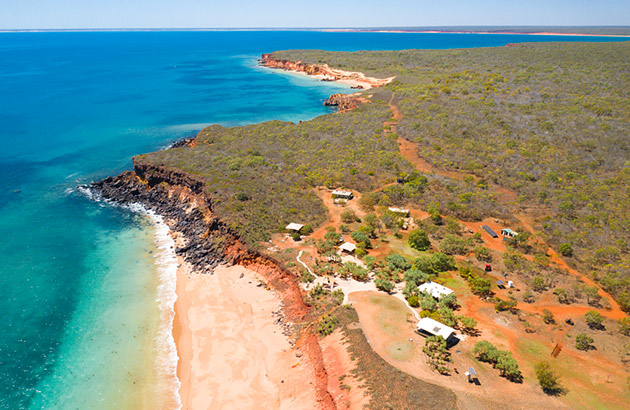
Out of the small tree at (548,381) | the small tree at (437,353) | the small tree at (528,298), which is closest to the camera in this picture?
the small tree at (548,381)

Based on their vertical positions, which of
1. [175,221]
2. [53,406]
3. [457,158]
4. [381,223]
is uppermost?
[457,158]

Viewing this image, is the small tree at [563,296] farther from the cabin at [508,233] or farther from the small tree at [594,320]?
the cabin at [508,233]

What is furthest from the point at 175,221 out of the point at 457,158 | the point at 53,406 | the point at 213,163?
the point at 457,158

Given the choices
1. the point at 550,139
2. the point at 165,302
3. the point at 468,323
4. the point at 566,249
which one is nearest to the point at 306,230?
the point at 165,302

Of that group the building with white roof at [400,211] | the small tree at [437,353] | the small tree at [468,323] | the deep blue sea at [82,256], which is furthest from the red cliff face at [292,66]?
the small tree at [437,353]

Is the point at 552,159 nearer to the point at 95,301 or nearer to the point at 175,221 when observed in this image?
the point at 175,221

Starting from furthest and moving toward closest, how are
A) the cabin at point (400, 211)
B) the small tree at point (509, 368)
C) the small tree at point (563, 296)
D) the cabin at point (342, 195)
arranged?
the cabin at point (342, 195), the cabin at point (400, 211), the small tree at point (563, 296), the small tree at point (509, 368)

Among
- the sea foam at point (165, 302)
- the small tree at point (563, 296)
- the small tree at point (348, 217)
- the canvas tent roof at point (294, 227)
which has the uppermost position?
the small tree at point (348, 217)
